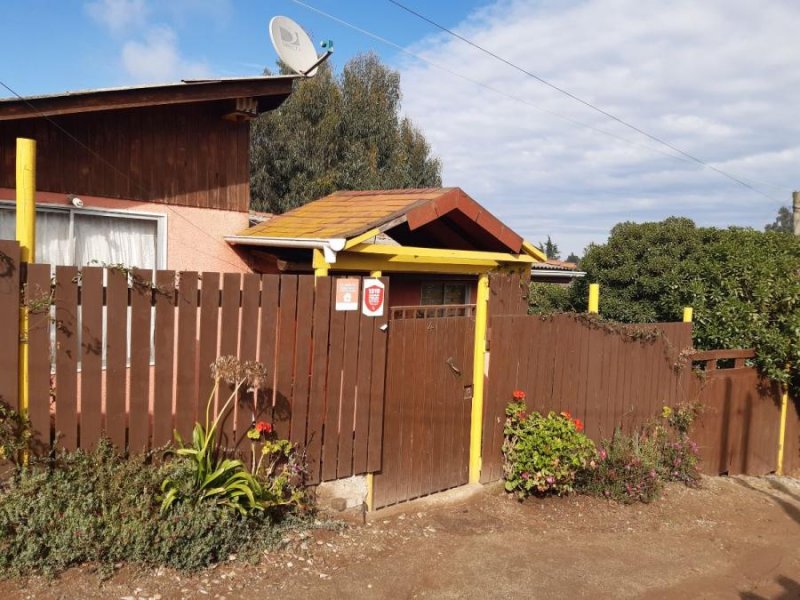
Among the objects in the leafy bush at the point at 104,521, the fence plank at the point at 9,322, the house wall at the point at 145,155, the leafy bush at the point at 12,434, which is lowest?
the leafy bush at the point at 104,521

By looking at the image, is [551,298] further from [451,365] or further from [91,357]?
[91,357]

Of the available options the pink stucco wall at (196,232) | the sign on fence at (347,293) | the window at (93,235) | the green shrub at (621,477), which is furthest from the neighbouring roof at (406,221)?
the green shrub at (621,477)

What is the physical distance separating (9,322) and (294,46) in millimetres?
4512

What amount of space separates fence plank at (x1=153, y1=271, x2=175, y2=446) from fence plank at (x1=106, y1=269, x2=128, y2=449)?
0.21 meters

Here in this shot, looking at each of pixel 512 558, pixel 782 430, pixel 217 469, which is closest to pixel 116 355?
pixel 217 469

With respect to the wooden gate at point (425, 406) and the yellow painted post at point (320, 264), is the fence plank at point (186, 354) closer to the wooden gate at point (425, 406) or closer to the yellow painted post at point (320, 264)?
the yellow painted post at point (320, 264)

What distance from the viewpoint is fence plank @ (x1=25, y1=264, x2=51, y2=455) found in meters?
3.96

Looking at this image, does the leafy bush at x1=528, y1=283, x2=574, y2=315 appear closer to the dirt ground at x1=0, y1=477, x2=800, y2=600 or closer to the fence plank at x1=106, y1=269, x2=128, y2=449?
the dirt ground at x1=0, y1=477, x2=800, y2=600

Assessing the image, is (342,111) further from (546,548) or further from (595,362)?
(546,548)

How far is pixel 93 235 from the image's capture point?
20.9 ft

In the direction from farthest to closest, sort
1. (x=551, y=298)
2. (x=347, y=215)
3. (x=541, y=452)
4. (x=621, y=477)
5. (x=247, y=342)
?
(x=551, y=298), (x=621, y=477), (x=541, y=452), (x=347, y=215), (x=247, y=342)

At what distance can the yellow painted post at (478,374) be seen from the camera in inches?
254

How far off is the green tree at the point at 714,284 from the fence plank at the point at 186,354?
7412mm

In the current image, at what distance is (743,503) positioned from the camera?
7.56 metres
